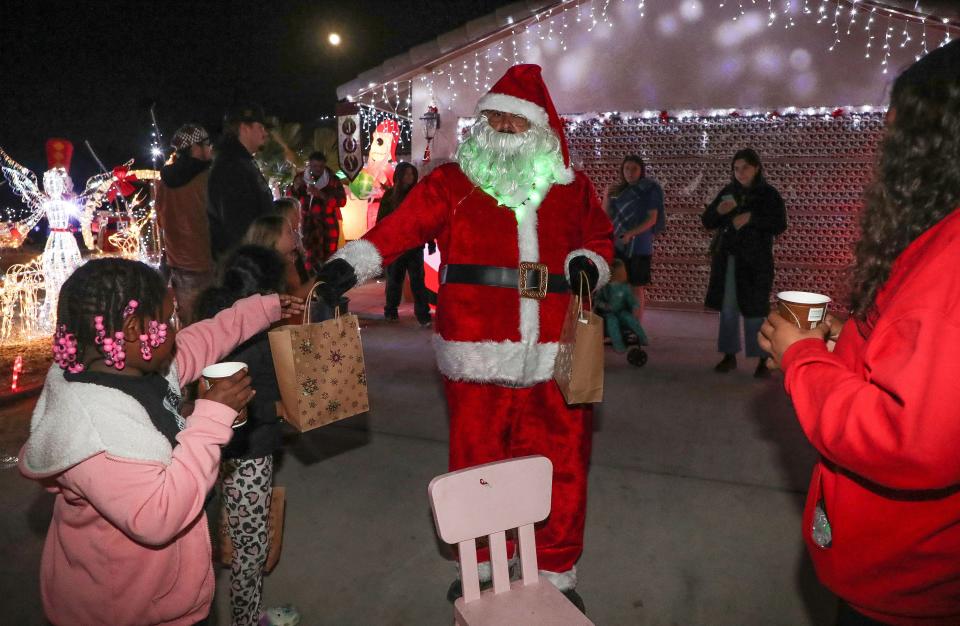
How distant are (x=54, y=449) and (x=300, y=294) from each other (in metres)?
1.22

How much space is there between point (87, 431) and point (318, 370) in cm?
76

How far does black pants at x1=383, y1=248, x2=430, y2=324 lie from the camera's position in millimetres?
7418

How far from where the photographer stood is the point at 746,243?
17.2 feet

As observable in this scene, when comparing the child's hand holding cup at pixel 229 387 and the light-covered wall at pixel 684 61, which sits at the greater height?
the light-covered wall at pixel 684 61

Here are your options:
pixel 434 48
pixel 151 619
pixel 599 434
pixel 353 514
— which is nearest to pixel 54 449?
pixel 151 619

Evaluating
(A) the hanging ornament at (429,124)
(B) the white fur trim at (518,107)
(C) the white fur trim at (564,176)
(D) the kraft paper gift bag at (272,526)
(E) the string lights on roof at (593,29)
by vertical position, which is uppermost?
(E) the string lights on roof at (593,29)

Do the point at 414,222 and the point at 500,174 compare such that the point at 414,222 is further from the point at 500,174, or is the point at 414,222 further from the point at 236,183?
the point at 236,183

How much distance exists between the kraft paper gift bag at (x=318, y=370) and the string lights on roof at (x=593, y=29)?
303 inches

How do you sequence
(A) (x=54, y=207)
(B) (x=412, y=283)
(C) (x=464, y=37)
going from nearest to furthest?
(A) (x=54, y=207)
(B) (x=412, y=283)
(C) (x=464, y=37)

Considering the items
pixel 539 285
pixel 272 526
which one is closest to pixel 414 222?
pixel 539 285

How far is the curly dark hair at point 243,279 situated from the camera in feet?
7.76

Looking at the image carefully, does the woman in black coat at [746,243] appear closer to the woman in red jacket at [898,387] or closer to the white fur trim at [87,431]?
the woman in red jacket at [898,387]

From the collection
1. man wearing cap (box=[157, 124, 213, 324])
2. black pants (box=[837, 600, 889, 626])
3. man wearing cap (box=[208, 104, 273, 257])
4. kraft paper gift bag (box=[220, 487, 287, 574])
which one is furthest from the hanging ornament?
black pants (box=[837, 600, 889, 626])

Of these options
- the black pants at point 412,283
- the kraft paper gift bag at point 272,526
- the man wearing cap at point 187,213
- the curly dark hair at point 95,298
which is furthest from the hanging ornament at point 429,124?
the curly dark hair at point 95,298
